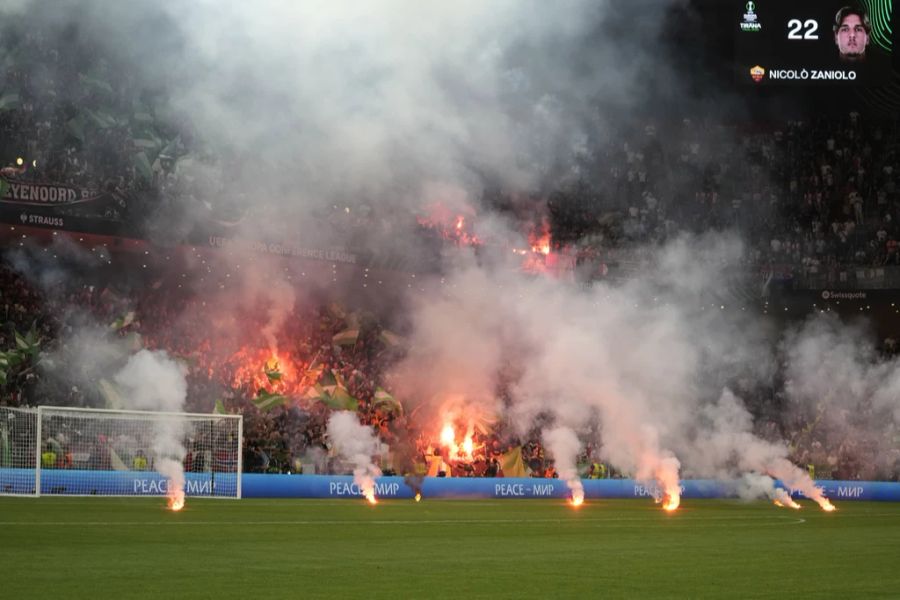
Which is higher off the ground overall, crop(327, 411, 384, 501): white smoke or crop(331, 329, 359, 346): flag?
crop(331, 329, 359, 346): flag

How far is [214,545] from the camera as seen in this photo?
15.5 meters

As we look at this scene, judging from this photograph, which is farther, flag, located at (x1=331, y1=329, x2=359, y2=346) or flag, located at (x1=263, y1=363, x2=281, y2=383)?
flag, located at (x1=331, y1=329, x2=359, y2=346)

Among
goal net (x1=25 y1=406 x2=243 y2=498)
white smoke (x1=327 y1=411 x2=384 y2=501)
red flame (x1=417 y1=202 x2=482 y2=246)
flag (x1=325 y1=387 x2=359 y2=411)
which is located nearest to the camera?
goal net (x1=25 y1=406 x2=243 y2=498)

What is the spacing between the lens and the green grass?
11758 millimetres

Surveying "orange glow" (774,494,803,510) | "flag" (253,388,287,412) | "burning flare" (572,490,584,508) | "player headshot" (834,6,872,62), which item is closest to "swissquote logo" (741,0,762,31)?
"player headshot" (834,6,872,62)

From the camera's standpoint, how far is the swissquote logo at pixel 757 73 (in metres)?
42.7

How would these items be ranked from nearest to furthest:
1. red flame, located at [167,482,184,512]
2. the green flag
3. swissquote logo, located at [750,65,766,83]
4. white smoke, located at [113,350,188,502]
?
1. red flame, located at [167,482,184,512]
2. white smoke, located at [113,350,188,502]
3. the green flag
4. swissquote logo, located at [750,65,766,83]

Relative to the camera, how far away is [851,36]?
42625 millimetres

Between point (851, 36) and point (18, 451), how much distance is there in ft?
99.9

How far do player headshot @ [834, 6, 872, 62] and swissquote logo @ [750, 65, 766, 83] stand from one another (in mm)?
2615

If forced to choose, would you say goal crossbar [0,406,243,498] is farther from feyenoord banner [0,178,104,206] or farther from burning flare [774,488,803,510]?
burning flare [774,488,803,510]

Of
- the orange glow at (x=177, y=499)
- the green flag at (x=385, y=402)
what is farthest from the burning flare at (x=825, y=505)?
the orange glow at (x=177, y=499)

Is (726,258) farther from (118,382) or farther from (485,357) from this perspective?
(118,382)
